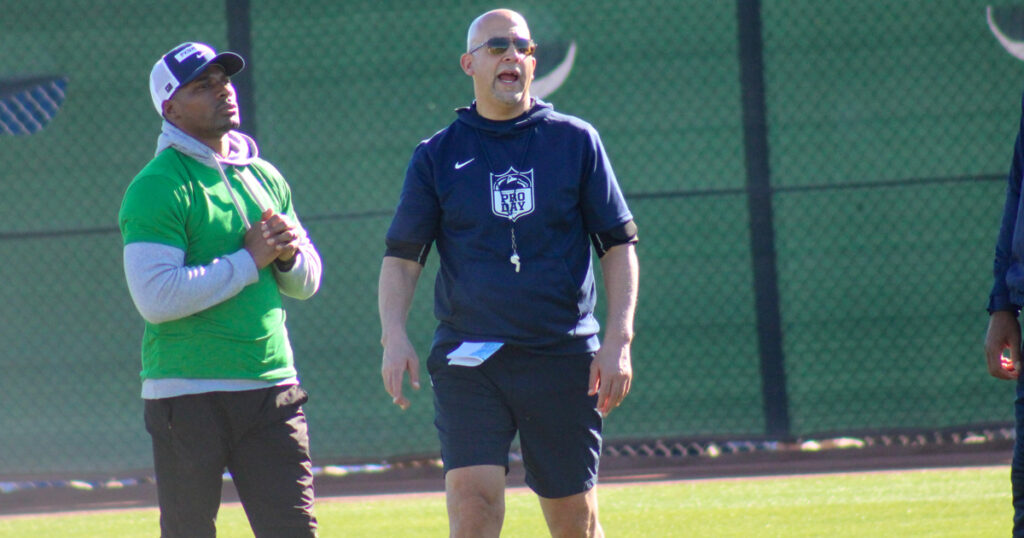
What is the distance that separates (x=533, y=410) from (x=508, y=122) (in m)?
0.83

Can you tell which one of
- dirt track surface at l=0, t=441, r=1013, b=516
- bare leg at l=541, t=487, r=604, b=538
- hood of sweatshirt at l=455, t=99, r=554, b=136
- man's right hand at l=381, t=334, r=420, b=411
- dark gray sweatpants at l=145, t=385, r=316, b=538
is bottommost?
dirt track surface at l=0, t=441, r=1013, b=516

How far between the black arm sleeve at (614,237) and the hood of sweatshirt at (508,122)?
1.24 ft

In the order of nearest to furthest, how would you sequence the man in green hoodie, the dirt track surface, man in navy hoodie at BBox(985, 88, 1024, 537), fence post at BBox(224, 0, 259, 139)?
man in navy hoodie at BBox(985, 88, 1024, 537), the man in green hoodie, the dirt track surface, fence post at BBox(224, 0, 259, 139)

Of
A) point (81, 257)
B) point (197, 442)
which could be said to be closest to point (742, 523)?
point (197, 442)

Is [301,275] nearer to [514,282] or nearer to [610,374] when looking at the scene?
[514,282]

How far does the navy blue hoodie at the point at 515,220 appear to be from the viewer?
355 centimetres

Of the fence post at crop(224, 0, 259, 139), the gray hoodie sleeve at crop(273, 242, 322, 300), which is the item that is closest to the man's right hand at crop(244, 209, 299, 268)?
the gray hoodie sleeve at crop(273, 242, 322, 300)

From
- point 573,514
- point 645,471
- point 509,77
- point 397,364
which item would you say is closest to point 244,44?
point 645,471

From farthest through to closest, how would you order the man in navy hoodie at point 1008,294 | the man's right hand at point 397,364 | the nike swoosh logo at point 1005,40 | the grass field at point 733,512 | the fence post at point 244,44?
the fence post at point 244,44 → the nike swoosh logo at point 1005,40 → the grass field at point 733,512 → the man's right hand at point 397,364 → the man in navy hoodie at point 1008,294

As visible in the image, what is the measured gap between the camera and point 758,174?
7086 millimetres

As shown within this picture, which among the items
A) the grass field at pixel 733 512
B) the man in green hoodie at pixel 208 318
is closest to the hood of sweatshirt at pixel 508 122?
the man in green hoodie at pixel 208 318

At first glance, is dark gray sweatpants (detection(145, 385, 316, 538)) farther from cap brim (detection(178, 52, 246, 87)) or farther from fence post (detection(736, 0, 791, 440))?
fence post (detection(736, 0, 791, 440))

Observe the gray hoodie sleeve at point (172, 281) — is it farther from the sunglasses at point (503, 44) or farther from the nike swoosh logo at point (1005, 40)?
the nike swoosh logo at point (1005, 40)

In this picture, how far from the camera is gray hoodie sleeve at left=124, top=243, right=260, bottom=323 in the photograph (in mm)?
3322
